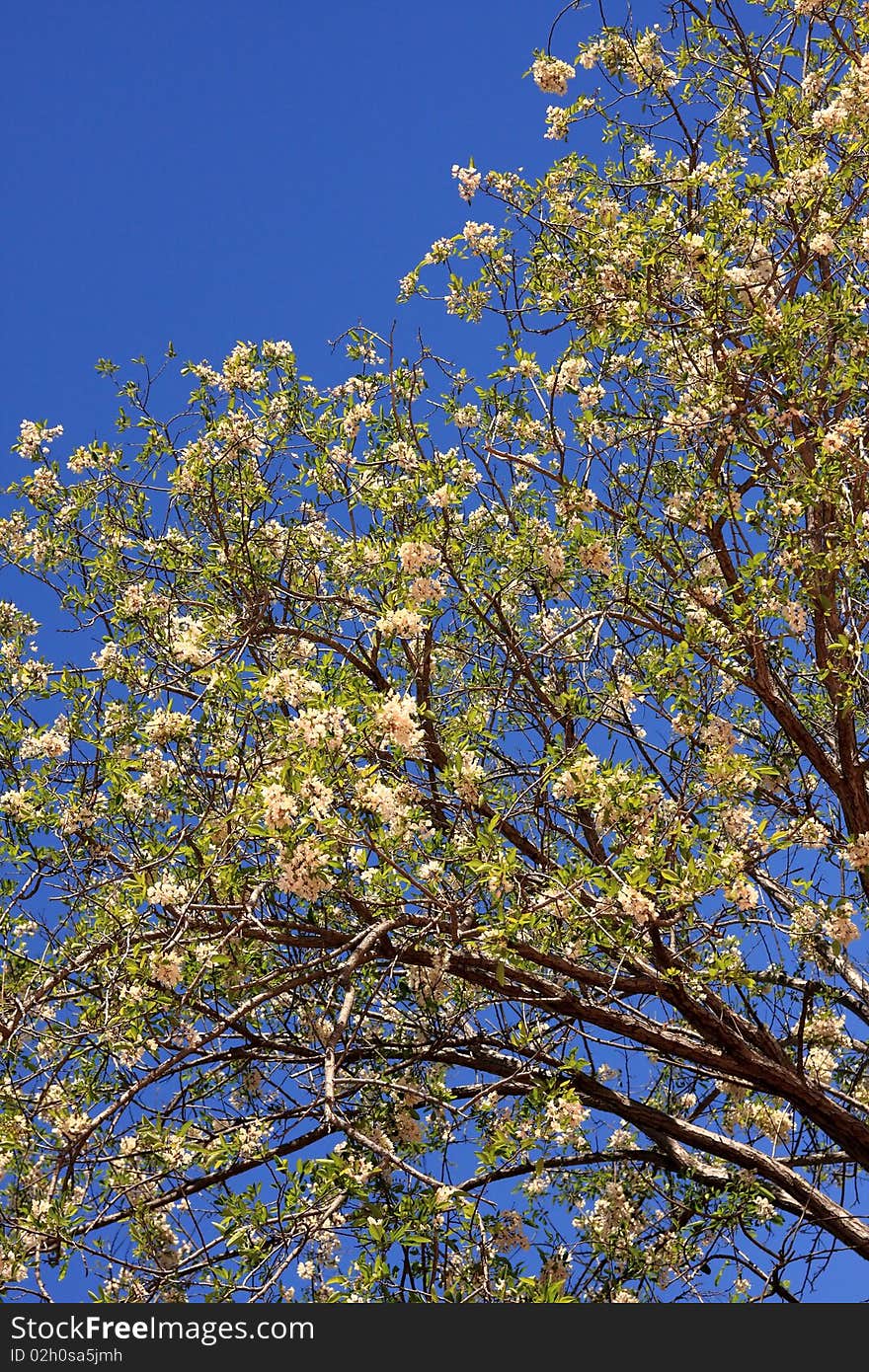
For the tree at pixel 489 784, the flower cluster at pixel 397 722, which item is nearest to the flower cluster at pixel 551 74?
the tree at pixel 489 784

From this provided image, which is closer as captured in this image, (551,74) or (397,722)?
(397,722)

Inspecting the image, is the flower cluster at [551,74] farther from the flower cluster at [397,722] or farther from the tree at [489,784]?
the flower cluster at [397,722]

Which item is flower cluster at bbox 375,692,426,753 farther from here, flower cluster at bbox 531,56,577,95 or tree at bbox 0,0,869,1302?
flower cluster at bbox 531,56,577,95

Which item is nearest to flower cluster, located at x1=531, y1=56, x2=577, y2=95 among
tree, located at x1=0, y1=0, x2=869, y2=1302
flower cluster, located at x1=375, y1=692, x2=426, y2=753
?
tree, located at x1=0, y1=0, x2=869, y2=1302

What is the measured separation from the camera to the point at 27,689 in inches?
261

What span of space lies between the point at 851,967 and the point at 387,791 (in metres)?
3.95

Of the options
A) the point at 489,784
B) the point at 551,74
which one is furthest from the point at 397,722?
the point at 551,74

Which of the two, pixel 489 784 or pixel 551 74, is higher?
pixel 551 74

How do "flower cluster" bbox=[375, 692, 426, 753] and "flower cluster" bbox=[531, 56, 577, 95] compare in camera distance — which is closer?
"flower cluster" bbox=[375, 692, 426, 753]

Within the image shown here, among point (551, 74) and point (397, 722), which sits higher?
point (551, 74)

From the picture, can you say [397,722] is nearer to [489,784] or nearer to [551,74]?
[489,784]

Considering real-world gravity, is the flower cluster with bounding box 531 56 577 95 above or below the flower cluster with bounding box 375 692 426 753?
above
